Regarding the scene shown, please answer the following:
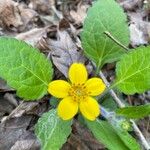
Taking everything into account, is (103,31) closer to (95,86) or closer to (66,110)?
(95,86)

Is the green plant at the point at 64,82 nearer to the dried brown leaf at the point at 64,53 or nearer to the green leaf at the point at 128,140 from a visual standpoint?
the green leaf at the point at 128,140

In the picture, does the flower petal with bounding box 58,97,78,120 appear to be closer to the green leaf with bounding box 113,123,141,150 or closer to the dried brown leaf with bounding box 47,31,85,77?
the green leaf with bounding box 113,123,141,150

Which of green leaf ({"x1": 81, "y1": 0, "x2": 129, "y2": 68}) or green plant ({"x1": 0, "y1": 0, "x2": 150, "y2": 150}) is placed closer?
green plant ({"x1": 0, "y1": 0, "x2": 150, "y2": 150})

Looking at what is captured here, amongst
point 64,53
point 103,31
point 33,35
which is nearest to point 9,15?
point 33,35

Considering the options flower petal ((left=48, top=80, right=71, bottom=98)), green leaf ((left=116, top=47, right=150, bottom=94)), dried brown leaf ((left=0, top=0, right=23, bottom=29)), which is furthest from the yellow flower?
dried brown leaf ((left=0, top=0, right=23, bottom=29))

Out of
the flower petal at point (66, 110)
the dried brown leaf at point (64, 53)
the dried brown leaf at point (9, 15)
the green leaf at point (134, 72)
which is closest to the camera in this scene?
the flower petal at point (66, 110)

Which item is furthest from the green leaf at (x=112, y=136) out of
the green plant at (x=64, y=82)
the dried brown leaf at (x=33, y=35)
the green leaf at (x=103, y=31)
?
the dried brown leaf at (x=33, y=35)

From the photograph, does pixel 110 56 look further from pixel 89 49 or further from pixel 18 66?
pixel 18 66
